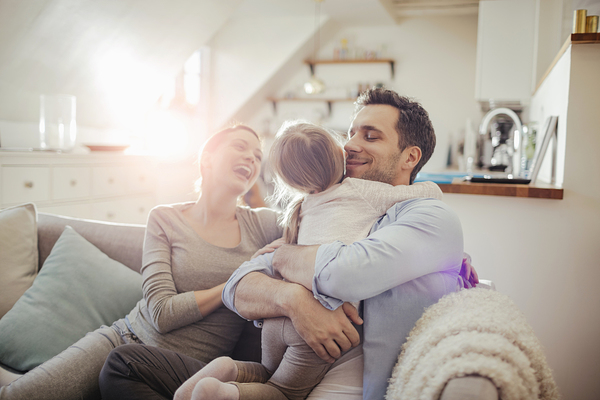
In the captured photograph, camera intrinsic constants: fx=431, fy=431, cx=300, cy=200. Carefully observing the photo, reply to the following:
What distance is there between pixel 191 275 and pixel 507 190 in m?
1.42

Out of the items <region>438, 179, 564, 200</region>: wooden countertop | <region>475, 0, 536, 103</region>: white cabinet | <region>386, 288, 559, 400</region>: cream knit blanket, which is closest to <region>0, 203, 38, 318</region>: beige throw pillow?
<region>386, 288, 559, 400</region>: cream knit blanket

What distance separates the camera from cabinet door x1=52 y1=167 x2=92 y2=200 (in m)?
3.03

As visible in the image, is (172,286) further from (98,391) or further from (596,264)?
(596,264)

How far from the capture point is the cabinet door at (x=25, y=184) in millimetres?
2670

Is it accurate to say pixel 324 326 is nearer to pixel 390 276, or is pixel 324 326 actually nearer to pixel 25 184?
pixel 390 276

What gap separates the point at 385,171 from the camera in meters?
1.29

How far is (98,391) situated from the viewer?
4.32ft

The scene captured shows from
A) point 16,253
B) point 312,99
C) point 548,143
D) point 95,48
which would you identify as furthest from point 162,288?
point 312,99

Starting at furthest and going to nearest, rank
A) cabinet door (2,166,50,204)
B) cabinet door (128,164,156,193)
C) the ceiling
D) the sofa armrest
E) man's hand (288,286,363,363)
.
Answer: the ceiling
cabinet door (128,164,156,193)
cabinet door (2,166,50,204)
man's hand (288,286,363,363)
the sofa armrest

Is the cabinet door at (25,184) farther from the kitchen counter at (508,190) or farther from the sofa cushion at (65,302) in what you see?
the kitchen counter at (508,190)

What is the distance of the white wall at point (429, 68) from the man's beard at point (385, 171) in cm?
412

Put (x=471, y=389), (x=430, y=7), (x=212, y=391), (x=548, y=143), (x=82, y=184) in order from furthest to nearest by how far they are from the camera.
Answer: (x=430, y=7) → (x=82, y=184) → (x=548, y=143) → (x=212, y=391) → (x=471, y=389)

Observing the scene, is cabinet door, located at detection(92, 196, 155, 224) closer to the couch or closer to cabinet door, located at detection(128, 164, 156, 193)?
cabinet door, located at detection(128, 164, 156, 193)

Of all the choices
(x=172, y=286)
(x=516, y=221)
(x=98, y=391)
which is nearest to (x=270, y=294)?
(x=172, y=286)
